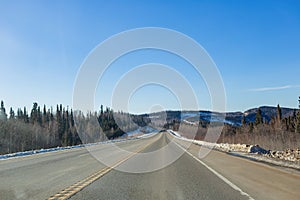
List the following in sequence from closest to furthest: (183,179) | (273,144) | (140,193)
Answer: (140,193), (183,179), (273,144)

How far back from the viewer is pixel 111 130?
4129 inches

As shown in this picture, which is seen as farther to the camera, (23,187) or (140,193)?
(23,187)

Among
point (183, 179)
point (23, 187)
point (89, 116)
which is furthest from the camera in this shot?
point (89, 116)

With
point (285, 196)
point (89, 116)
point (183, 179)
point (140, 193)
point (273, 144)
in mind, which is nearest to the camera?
point (285, 196)

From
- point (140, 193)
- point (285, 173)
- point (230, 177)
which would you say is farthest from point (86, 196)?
point (285, 173)

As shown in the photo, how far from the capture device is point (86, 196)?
772 cm

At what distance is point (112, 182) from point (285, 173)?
6.11 m

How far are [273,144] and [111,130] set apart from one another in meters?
79.1

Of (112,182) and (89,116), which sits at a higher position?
(89,116)

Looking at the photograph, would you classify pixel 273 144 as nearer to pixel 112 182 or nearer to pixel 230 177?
pixel 230 177

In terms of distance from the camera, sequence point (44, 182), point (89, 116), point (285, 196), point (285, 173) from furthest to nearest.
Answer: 1. point (89, 116)
2. point (285, 173)
3. point (44, 182)
4. point (285, 196)

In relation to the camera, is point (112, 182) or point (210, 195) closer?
point (210, 195)

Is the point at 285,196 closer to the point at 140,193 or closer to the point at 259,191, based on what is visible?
the point at 259,191

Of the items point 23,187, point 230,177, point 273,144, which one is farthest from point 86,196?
point 273,144
